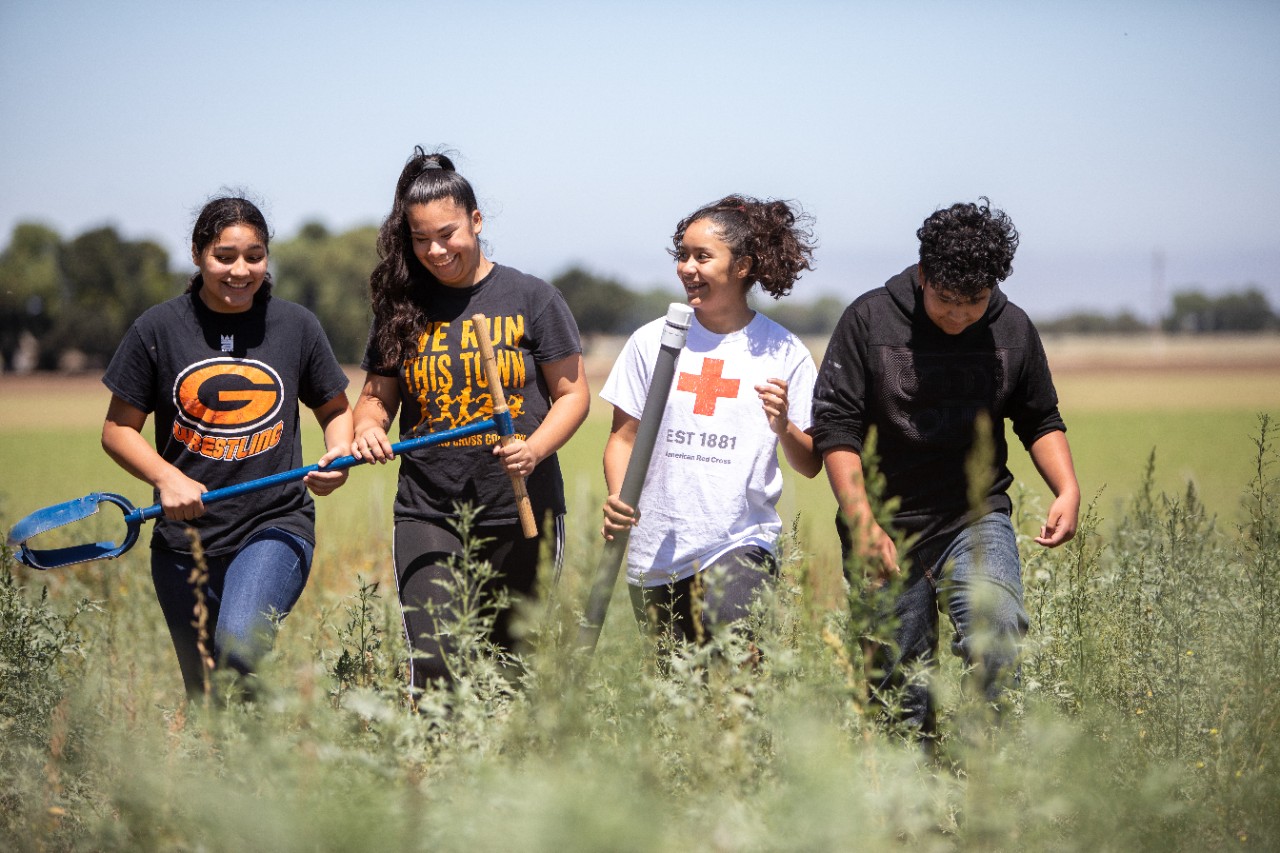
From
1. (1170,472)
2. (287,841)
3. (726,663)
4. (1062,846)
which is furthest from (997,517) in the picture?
(1170,472)

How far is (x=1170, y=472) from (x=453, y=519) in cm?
2340

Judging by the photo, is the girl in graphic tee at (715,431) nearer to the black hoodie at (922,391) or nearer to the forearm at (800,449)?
the forearm at (800,449)

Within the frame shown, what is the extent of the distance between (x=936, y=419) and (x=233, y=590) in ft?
8.54

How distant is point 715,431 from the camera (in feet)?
15.3

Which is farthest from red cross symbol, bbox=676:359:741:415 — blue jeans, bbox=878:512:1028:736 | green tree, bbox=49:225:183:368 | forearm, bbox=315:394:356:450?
green tree, bbox=49:225:183:368

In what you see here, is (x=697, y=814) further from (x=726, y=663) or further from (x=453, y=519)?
(x=453, y=519)

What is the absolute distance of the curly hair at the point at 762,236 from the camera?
4.79 meters

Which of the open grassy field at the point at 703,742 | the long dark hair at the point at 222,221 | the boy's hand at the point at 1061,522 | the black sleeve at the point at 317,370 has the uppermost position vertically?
the long dark hair at the point at 222,221

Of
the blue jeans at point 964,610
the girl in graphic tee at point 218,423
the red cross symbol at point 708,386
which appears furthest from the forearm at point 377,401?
the blue jeans at point 964,610

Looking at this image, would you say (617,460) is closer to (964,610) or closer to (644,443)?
(644,443)

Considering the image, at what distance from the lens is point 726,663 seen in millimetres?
4039

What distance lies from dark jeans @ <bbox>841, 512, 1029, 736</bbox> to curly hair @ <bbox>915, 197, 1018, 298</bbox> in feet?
2.68

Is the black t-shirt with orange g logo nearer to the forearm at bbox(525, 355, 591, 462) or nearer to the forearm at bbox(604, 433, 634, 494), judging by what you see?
the forearm at bbox(525, 355, 591, 462)

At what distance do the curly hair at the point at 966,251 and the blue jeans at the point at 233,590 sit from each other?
249 cm
